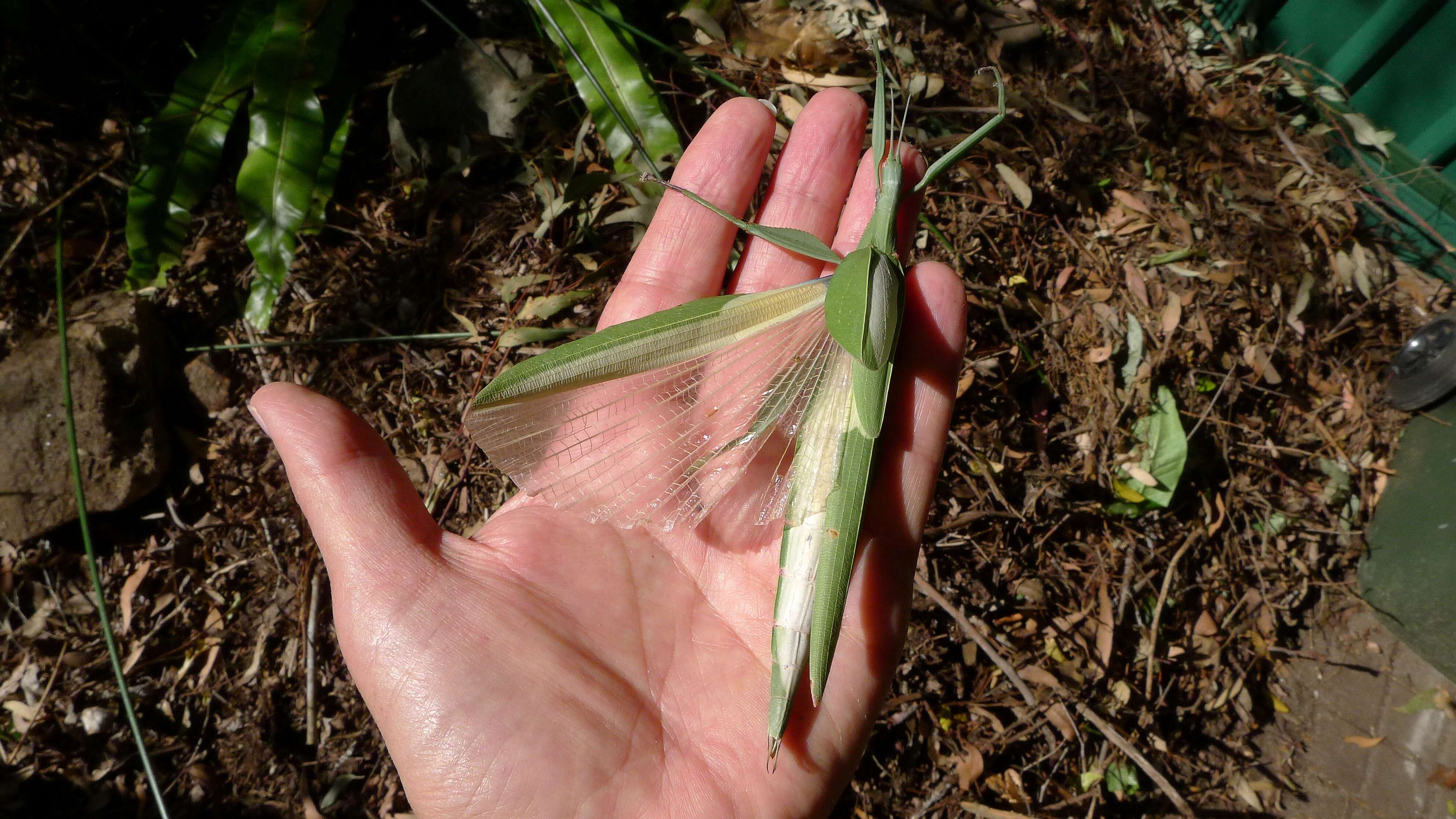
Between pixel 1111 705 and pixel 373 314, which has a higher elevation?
pixel 1111 705

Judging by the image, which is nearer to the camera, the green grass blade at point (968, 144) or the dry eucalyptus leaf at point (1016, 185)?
the green grass blade at point (968, 144)

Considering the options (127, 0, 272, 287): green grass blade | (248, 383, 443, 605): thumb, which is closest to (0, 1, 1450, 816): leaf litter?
(127, 0, 272, 287): green grass blade

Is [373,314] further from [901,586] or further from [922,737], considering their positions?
[922,737]

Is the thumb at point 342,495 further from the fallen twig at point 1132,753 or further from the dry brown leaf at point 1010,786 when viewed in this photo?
the fallen twig at point 1132,753

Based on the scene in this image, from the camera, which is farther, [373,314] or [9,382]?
[373,314]

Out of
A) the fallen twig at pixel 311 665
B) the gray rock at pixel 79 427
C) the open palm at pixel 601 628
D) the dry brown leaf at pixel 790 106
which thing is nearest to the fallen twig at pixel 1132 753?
the open palm at pixel 601 628

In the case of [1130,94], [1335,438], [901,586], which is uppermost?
[1130,94]

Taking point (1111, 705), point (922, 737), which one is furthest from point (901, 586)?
point (1111, 705)

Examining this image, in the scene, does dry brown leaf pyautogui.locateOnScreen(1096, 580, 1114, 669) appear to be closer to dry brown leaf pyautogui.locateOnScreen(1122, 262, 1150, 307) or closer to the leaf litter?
the leaf litter
